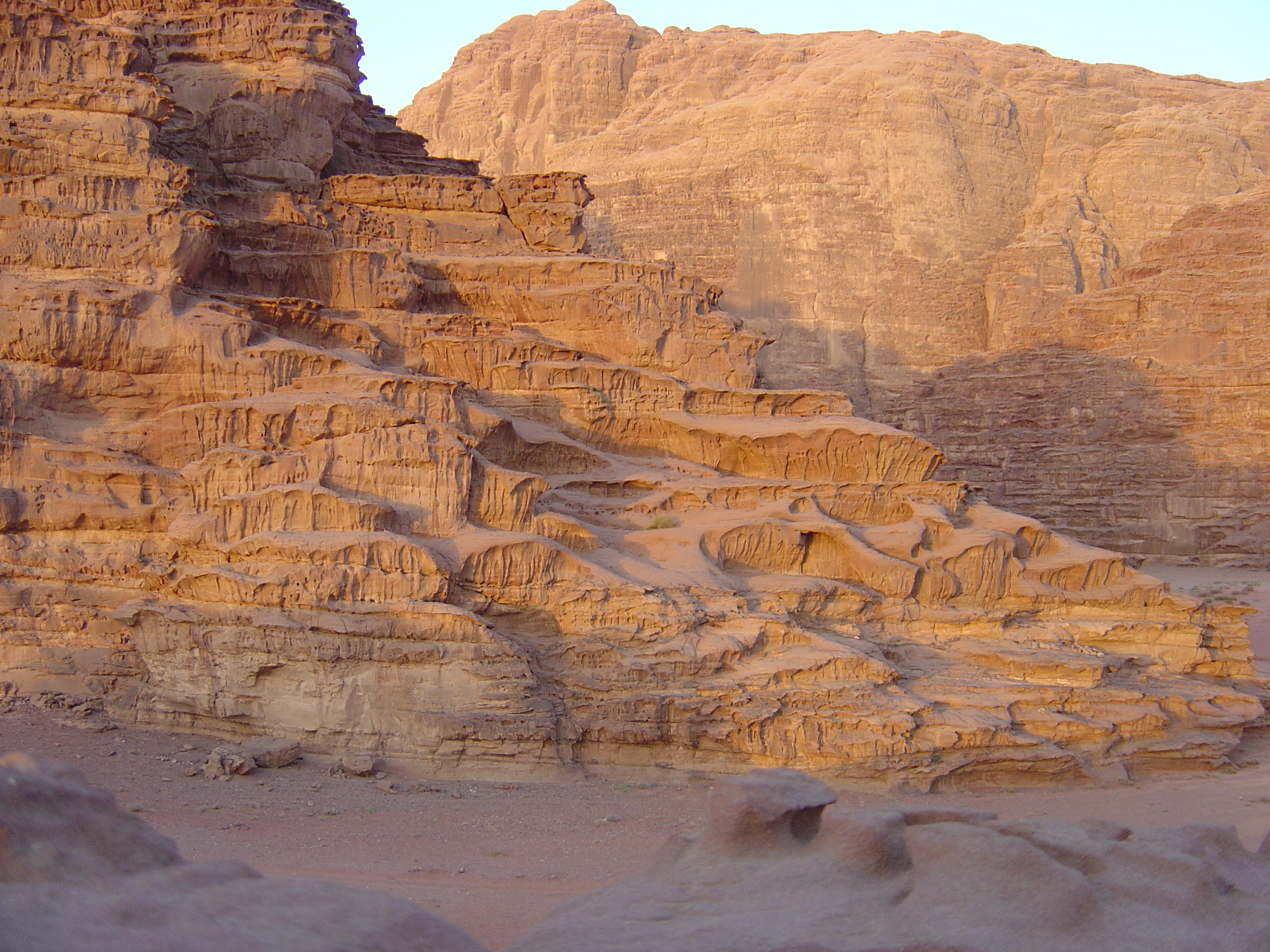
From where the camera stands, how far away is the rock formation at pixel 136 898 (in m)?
3.96

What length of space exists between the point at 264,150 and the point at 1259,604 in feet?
90.3

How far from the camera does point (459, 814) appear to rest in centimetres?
1059

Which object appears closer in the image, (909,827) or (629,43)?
(909,827)

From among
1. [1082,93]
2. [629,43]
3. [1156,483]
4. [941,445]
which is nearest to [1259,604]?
[1156,483]

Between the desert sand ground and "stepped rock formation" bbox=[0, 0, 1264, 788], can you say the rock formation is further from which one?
"stepped rock formation" bbox=[0, 0, 1264, 788]

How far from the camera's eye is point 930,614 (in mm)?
14898

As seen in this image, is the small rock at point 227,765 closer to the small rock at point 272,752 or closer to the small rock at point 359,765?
the small rock at point 272,752

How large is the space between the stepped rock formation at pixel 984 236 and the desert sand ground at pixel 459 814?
103ft

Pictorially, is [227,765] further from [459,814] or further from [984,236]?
[984,236]

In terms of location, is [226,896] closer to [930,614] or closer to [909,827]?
Result: [909,827]

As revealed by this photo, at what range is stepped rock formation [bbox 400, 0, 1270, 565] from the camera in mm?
43281

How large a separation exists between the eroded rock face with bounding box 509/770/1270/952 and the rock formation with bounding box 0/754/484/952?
2.42ft

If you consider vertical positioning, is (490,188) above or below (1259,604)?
above

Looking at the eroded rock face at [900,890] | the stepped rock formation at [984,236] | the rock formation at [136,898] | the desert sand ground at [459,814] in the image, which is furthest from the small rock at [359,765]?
the stepped rock formation at [984,236]
